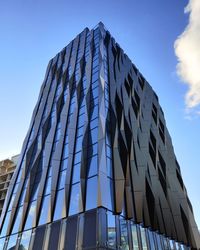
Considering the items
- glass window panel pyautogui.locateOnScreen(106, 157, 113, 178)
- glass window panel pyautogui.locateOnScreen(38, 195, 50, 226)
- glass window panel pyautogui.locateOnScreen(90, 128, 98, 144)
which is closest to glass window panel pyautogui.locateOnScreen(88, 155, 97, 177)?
glass window panel pyautogui.locateOnScreen(106, 157, 113, 178)

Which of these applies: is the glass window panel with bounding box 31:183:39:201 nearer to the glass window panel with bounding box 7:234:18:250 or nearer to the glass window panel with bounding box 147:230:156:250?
the glass window panel with bounding box 7:234:18:250

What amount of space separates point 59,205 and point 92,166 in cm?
362

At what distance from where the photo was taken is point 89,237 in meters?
12.8

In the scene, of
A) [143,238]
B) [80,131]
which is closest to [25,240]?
[143,238]

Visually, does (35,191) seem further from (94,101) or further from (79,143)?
(94,101)

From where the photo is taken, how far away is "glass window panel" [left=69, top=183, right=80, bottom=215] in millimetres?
15219

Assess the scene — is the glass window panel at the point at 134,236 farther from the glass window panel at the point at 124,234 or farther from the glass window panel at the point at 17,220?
the glass window panel at the point at 17,220

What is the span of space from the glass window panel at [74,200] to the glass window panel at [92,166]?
131cm

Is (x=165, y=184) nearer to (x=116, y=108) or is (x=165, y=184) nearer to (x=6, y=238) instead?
(x=116, y=108)

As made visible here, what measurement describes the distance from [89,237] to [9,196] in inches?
498

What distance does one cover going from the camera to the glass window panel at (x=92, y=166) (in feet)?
52.6

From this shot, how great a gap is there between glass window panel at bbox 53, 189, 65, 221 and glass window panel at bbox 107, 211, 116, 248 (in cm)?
369

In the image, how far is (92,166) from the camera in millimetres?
16453

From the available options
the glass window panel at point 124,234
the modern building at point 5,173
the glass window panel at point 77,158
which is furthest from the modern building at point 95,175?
the modern building at point 5,173
